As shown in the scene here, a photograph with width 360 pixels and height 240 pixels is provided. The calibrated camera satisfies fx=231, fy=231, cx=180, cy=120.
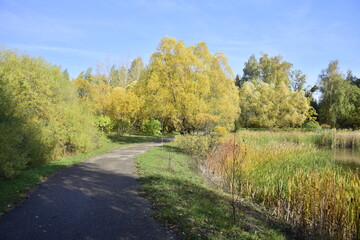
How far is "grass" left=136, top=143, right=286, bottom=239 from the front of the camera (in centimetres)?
413

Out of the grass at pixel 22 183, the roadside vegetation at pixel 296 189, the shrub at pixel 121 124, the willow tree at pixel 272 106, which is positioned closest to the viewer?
the roadside vegetation at pixel 296 189

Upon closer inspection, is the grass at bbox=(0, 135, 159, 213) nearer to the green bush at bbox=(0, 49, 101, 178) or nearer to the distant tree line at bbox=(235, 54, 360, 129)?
the green bush at bbox=(0, 49, 101, 178)

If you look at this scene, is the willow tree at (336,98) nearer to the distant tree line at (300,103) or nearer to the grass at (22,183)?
the distant tree line at (300,103)

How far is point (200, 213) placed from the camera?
15.8 ft

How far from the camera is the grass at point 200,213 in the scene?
4129 millimetres

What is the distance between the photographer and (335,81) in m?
36.3

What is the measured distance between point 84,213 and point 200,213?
240 cm

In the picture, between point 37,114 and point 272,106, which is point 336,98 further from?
point 37,114

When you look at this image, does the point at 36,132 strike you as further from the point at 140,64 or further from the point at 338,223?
the point at 140,64

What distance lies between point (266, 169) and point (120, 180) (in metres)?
5.42

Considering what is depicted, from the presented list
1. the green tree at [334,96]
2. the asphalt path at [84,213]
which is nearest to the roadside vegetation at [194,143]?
the asphalt path at [84,213]

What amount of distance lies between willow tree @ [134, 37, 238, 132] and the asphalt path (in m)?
7.84

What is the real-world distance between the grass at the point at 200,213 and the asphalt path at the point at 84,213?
310 millimetres

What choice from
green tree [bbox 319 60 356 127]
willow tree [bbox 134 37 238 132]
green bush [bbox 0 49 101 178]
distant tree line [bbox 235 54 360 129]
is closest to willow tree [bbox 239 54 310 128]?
distant tree line [bbox 235 54 360 129]
